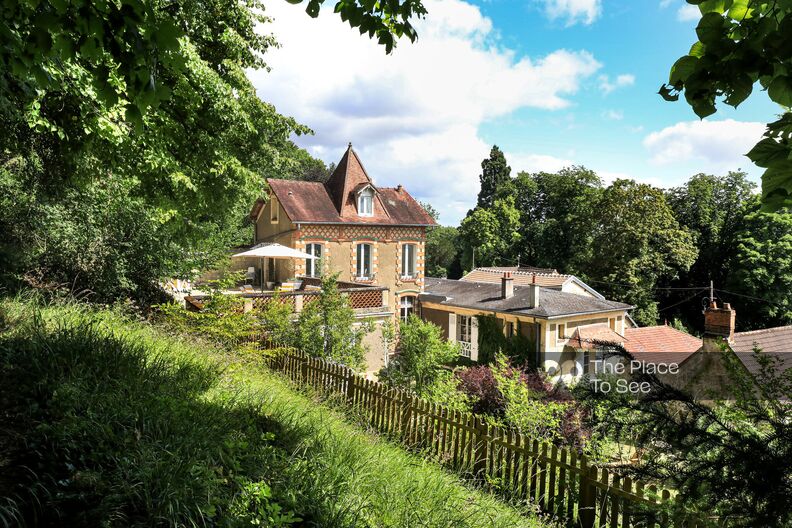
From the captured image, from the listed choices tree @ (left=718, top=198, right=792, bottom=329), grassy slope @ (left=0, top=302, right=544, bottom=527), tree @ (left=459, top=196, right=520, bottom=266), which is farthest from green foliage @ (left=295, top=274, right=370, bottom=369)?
tree @ (left=459, top=196, right=520, bottom=266)

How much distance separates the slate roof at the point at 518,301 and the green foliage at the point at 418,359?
10159 mm

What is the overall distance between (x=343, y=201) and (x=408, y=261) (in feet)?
15.9

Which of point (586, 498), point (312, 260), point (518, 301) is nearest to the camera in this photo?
point (586, 498)

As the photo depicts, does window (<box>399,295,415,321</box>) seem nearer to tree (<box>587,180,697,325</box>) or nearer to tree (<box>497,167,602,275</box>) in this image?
tree (<box>587,180,697,325</box>)

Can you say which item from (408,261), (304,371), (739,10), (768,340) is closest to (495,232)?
(408,261)

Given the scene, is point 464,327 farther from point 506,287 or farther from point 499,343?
point 506,287

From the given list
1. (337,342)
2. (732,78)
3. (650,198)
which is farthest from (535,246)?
(732,78)

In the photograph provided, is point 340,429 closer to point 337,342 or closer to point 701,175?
point 337,342

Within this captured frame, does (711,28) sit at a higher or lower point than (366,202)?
lower

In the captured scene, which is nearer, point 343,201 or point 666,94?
point 666,94

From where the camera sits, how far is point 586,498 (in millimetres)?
5055

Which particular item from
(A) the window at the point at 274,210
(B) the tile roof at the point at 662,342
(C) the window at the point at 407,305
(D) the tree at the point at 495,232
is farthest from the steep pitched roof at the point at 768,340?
(D) the tree at the point at 495,232

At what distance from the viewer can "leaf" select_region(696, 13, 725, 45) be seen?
1795mm

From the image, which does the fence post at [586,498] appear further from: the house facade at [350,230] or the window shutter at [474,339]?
the house facade at [350,230]
